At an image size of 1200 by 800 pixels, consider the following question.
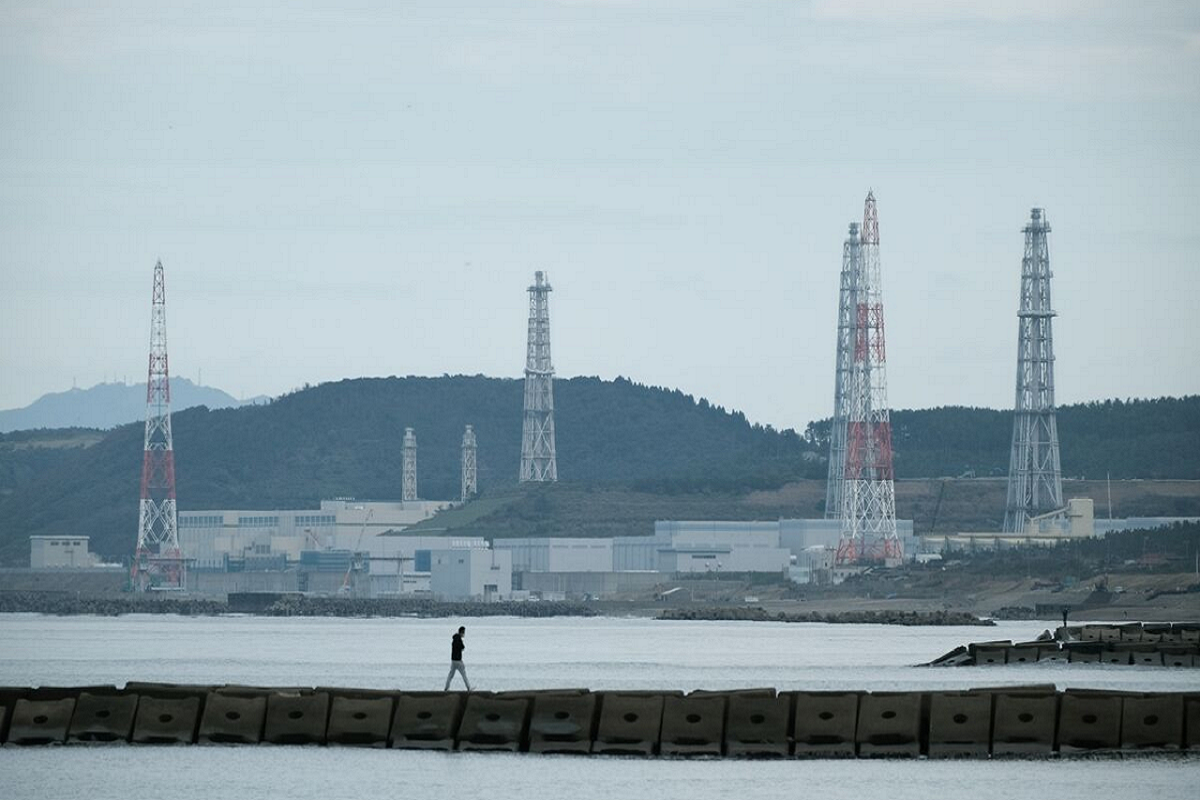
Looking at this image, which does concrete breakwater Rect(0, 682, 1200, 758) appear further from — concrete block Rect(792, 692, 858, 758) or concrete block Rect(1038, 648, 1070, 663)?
concrete block Rect(1038, 648, 1070, 663)

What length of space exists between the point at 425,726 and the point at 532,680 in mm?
25415

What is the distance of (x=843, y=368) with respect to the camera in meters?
176

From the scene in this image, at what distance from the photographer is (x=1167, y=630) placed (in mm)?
88812

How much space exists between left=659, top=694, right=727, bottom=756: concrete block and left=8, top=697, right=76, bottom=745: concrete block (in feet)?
29.3

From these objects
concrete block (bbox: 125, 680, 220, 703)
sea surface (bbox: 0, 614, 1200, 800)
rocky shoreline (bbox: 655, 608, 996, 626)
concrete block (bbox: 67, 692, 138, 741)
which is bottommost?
rocky shoreline (bbox: 655, 608, 996, 626)

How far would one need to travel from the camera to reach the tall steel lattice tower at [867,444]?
156 meters

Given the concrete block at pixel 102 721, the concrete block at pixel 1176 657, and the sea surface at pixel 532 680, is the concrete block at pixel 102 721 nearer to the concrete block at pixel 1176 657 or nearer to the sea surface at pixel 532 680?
the sea surface at pixel 532 680

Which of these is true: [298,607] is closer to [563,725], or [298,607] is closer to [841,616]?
[841,616]

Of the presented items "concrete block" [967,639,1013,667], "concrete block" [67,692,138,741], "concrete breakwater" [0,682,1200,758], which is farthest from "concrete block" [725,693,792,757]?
"concrete block" [967,639,1013,667]

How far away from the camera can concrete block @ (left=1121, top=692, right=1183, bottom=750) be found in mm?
36781

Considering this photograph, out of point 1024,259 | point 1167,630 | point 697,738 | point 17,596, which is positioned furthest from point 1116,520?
point 697,738

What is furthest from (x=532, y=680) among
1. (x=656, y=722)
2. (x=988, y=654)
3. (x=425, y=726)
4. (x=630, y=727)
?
(x=656, y=722)

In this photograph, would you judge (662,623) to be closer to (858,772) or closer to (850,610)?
(850,610)

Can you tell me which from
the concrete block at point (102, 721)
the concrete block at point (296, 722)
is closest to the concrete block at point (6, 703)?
the concrete block at point (102, 721)
